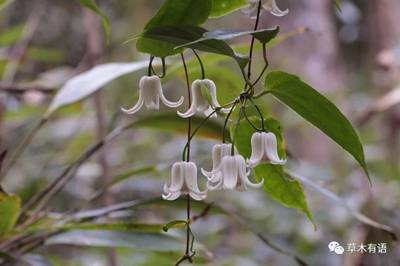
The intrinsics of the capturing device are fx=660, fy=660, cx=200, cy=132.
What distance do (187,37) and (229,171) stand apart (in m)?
0.12

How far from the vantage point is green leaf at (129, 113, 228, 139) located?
92cm

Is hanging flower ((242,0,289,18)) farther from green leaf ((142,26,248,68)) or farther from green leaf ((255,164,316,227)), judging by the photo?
green leaf ((255,164,316,227))

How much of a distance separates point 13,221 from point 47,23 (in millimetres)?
2221

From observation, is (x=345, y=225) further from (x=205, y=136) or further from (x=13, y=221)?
(x=13, y=221)

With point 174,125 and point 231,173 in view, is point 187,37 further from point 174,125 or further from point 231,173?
point 174,125

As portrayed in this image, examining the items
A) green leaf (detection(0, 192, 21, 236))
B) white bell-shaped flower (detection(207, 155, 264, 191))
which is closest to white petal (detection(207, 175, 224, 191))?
white bell-shaped flower (detection(207, 155, 264, 191))

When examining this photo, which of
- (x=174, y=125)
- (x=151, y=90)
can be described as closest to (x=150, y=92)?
(x=151, y=90)

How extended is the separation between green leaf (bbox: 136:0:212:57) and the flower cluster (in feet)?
0.12

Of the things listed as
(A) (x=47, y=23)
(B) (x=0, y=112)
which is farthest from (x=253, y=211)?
(A) (x=47, y=23)

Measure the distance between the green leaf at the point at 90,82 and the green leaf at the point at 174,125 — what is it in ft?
0.28

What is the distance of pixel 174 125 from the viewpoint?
0.99 metres

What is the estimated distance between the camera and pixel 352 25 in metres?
3.31

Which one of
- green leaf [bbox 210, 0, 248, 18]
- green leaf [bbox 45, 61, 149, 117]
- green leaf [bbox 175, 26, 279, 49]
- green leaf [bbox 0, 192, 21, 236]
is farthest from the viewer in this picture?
green leaf [bbox 45, 61, 149, 117]

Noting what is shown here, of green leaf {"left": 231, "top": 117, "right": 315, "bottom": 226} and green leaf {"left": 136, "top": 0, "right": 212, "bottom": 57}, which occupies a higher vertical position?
green leaf {"left": 136, "top": 0, "right": 212, "bottom": 57}
